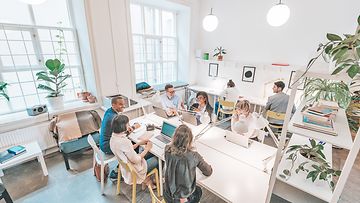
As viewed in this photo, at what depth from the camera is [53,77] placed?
2930 mm

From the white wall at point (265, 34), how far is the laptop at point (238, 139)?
263 cm

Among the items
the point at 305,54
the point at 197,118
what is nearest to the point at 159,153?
the point at 197,118

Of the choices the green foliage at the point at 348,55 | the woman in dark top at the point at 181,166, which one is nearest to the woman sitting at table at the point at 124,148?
the woman in dark top at the point at 181,166

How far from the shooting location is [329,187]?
1.25 meters

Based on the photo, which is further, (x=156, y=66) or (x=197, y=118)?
(x=156, y=66)

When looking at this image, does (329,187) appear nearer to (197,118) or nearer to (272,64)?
A: (197,118)

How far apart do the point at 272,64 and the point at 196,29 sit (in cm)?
240

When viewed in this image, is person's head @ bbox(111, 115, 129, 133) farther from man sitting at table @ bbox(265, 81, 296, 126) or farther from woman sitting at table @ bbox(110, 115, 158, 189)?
man sitting at table @ bbox(265, 81, 296, 126)

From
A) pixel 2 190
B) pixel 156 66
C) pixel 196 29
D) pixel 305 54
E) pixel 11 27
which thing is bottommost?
pixel 2 190

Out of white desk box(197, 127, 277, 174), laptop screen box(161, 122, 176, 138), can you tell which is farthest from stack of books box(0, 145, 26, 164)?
white desk box(197, 127, 277, 174)

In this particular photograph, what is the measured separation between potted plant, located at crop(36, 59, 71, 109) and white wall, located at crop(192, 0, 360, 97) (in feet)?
12.4

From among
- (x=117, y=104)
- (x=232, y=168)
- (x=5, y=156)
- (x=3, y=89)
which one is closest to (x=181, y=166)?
(x=232, y=168)

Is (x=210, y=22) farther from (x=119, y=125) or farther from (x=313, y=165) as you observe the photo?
(x=313, y=165)

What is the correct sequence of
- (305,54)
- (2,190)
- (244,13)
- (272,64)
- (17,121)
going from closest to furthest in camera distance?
(2,190), (17,121), (305,54), (272,64), (244,13)
